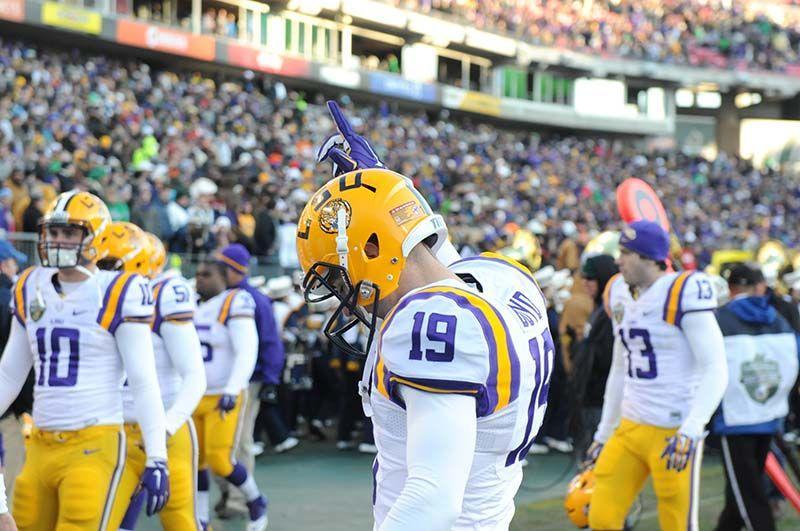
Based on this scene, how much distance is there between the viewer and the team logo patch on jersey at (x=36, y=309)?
14.3 ft

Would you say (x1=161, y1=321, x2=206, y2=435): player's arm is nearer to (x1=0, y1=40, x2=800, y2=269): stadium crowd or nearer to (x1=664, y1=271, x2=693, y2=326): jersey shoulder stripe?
(x1=664, y1=271, x2=693, y2=326): jersey shoulder stripe

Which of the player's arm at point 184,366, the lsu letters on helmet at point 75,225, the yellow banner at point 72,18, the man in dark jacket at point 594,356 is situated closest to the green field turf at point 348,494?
the man in dark jacket at point 594,356

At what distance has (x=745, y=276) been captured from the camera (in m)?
6.55

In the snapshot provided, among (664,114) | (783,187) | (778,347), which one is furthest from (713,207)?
(778,347)

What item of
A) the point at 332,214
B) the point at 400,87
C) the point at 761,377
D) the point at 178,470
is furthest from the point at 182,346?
the point at 400,87

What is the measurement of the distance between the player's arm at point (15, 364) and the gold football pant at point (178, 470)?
23.3 inches

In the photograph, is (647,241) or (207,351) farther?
(207,351)

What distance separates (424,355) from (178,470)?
10.8ft

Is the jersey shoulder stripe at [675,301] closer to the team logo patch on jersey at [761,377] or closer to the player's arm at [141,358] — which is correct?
the team logo patch on jersey at [761,377]

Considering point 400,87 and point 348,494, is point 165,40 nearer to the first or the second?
point 400,87

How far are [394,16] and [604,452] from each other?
32.4m

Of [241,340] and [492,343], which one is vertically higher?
[492,343]

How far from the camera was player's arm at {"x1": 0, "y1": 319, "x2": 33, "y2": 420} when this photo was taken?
438 centimetres

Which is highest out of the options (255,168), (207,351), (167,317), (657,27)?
(657,27)
